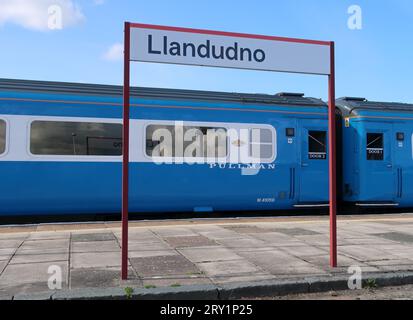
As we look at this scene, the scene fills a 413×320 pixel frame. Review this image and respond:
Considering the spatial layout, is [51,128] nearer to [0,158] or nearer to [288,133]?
[0,158]

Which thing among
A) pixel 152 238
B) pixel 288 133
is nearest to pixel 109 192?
pixel 152 238

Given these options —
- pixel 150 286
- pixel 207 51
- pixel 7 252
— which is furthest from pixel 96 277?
pixel 207 51

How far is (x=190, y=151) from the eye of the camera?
37.9ft

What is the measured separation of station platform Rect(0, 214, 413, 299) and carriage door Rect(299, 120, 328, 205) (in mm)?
1894

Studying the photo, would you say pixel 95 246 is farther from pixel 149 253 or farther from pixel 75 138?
pixel 75 138

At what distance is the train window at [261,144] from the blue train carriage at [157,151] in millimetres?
26

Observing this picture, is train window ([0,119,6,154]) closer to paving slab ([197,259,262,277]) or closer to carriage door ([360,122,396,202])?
paving slab ([197,259,262,277])

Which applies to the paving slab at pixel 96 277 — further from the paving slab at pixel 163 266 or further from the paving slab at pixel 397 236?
the paving slab at pixel 397 236

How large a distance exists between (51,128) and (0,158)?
4.02 ft

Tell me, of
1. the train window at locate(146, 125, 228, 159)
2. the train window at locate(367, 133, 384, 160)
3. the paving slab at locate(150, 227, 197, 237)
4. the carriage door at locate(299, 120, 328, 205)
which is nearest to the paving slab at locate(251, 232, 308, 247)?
the paving slab at locate(150, 227, 197, 237)

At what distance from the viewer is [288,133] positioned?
1237 cm

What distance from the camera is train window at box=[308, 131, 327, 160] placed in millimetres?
12621
